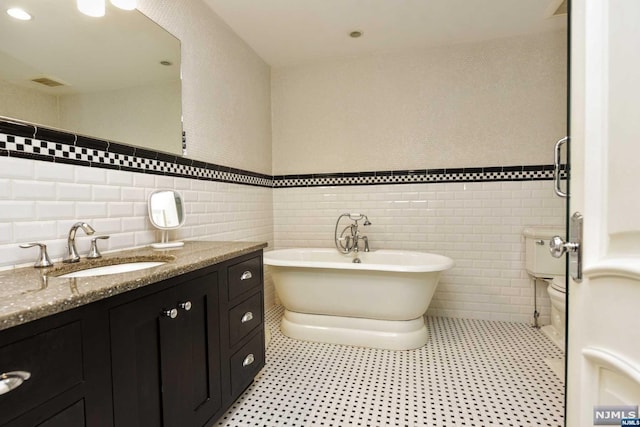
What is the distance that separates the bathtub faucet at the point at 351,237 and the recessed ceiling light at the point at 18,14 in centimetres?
242

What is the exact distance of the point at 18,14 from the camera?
126 centimetres

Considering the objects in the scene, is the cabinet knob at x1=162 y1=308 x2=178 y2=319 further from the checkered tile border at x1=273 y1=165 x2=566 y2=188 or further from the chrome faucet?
the checkered tile border at x1=273 y1=165 x2=566 y2=188

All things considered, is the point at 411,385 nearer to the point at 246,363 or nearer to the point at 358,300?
the point at 358,300

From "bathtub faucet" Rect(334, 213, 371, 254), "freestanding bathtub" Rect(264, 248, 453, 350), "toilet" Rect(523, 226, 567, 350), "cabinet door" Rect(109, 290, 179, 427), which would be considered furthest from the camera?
"bathtub faucet" Rect(334, 213, 371, 254)

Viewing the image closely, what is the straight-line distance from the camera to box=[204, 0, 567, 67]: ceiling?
2381mm

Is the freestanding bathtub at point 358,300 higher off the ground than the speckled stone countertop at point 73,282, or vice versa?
the speckled stone countertop at point 73,282

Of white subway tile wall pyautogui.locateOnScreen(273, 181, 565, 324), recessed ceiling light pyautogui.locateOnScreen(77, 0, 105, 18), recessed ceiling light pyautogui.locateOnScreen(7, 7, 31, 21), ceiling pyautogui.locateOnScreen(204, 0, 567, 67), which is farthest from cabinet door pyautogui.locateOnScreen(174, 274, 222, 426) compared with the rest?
ceiling pyautogui.locateOnScreen(204, 0, 567, 67)

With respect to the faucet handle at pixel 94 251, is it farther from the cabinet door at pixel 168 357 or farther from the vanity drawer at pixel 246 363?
the vanity drawer at pixel 246 363

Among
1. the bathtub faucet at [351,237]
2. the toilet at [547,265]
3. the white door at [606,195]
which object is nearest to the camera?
the white door at [606,195]

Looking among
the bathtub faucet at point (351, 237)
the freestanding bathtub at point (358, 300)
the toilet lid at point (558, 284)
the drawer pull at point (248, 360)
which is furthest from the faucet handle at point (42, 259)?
the toilet lid at point (558, 284)

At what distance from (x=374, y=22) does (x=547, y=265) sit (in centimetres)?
250

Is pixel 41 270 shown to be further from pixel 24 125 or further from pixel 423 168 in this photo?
pixel 423 168

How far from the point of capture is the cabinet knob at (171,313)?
1180 mm

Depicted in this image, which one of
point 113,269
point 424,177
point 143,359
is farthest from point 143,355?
point 424,177
